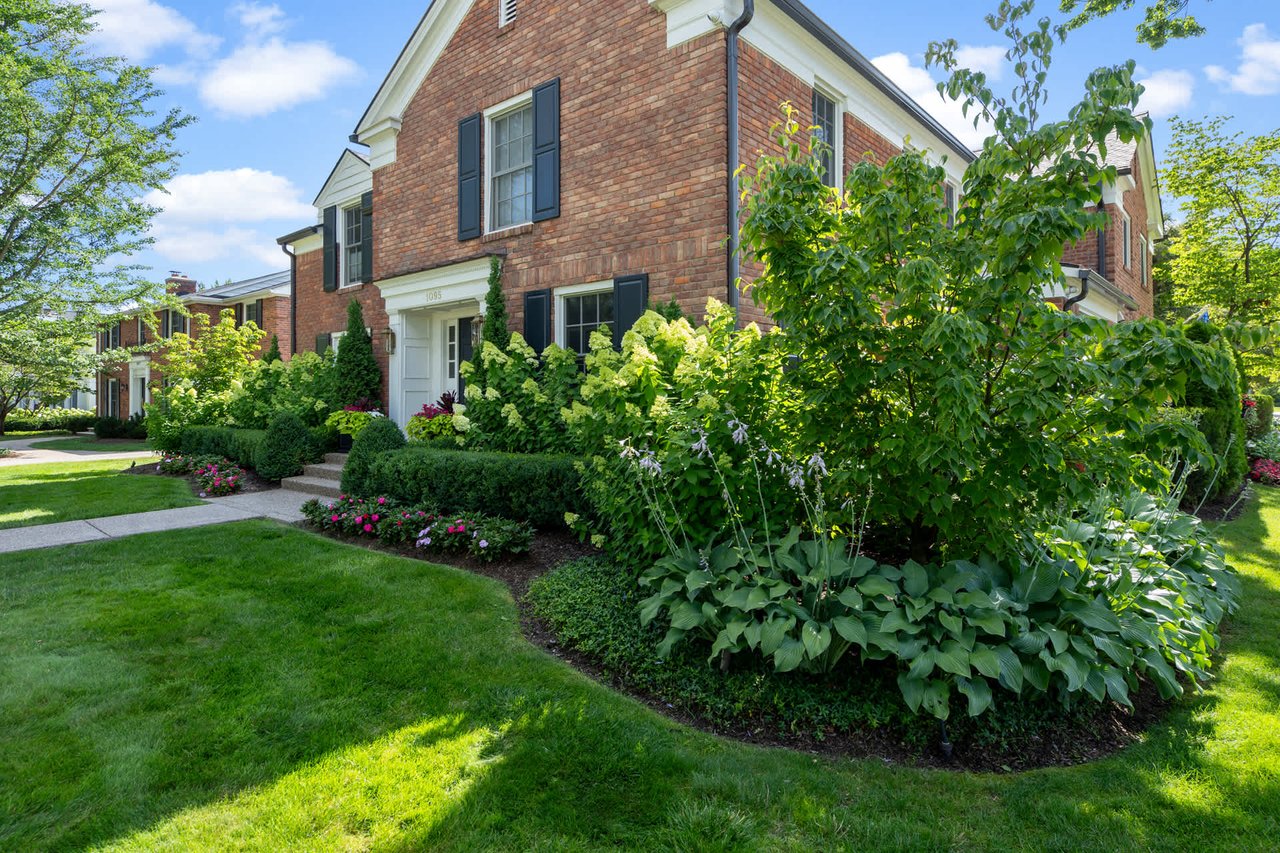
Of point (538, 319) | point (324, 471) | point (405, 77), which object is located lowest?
point (324, 471)

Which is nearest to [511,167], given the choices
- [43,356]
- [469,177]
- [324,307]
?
[469,177]

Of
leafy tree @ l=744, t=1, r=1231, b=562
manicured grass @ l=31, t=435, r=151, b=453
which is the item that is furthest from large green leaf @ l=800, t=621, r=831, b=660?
manicured grass @ l=31, t=435, r=151, b=453

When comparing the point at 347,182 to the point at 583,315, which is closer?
the point at 583,315

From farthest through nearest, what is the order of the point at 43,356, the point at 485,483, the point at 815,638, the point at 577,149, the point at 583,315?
the point at 43,356, the point at 583,315, the point at 577,149, the point at 485,483, the point at 815,638

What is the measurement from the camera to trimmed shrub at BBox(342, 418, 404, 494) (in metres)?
7.38

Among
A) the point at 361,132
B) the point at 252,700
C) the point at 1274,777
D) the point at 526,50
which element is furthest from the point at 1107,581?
the point at 361,132

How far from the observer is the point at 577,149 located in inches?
329

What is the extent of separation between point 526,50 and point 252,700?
876 centimetres

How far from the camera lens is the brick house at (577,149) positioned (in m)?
7.16

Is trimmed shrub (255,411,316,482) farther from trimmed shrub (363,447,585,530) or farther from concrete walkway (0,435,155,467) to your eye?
concrete walkway (0,435,155,467)

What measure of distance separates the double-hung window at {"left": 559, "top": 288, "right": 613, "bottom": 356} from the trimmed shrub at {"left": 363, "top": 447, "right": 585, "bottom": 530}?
2435mm

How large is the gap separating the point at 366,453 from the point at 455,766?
5.51 metres

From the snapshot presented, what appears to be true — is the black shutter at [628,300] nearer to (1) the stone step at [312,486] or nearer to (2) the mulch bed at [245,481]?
(1) the stone step at [312,486]

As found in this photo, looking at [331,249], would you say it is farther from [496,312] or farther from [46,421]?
[46,421]
